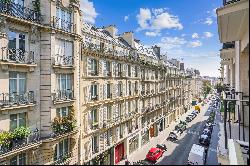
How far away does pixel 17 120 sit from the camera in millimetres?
18484

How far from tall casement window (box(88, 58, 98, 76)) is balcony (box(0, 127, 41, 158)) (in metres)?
10.1

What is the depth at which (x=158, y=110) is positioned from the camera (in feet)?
174

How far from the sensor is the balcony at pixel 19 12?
1725 centimetres

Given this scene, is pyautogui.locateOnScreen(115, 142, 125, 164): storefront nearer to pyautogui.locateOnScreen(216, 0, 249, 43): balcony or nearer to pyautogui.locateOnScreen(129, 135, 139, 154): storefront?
pyautogui.locateOnScreen(129, 135, 139, 154): storefront

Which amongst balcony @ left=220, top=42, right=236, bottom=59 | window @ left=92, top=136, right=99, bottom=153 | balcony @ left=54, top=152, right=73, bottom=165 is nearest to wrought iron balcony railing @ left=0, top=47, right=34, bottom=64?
balcony @ left=54, top=152, right=73, bottom=165

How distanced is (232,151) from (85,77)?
20296 millimetres

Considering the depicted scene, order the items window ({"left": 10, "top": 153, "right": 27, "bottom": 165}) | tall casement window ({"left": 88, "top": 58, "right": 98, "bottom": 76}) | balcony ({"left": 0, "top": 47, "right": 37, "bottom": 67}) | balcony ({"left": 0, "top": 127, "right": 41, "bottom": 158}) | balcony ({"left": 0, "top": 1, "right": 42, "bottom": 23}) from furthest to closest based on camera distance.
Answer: tall casement window ({"left": 88, "top": 58, "right": 98, "bottom": 76}) < window ({"left": 10, "top": 153, "right": 27, "bottom": 165}) < balcony ({"left": 0, "top": 1, "right": 42, "bottom": 23}) < balcony ({"left": 0, "top": 47, "right": 37, "bottom": 67}) < balcony ({"left": 0, "top": 127, "right": 41, "bottom": 158})

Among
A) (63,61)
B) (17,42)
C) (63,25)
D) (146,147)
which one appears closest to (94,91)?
(63,61)

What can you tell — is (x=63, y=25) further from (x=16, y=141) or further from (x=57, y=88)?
Result: (x=16, y=141)

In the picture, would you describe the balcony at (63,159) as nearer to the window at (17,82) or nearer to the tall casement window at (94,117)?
the tall casement window at (94,117)

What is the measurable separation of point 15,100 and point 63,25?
8.03 metres

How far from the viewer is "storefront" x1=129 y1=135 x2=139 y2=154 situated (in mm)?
38188

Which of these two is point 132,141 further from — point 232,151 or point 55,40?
point 232,151

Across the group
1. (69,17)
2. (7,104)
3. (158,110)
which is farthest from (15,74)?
(158,110)
